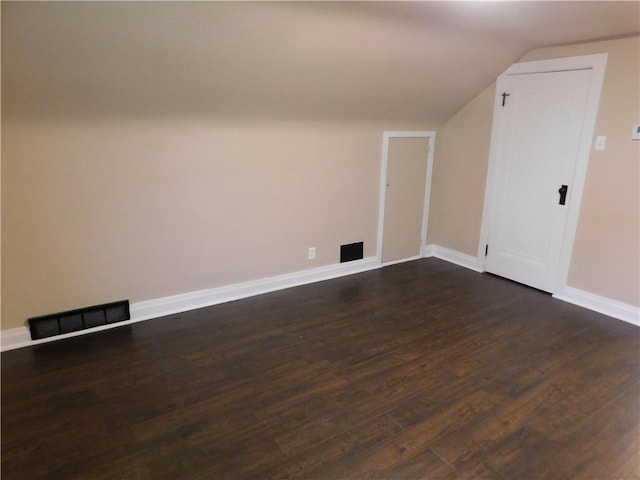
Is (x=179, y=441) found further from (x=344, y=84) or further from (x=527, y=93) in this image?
(x=527, y=93)

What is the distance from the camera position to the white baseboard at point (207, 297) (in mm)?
2752

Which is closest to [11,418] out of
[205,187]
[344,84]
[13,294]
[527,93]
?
[13,294]

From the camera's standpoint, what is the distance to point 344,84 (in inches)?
128

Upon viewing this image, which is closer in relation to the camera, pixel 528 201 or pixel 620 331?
pixel 620 331

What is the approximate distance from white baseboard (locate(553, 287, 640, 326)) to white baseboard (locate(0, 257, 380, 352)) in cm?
183

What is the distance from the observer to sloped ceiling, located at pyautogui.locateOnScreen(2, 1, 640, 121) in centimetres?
216

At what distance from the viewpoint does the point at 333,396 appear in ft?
7.60

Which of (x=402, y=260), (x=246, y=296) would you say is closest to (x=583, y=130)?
(x=402, y=260)

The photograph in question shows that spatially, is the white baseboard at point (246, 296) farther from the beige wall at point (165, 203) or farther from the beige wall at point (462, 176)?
the beige wall at point (462, 176)

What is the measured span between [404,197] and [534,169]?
1.25 meters

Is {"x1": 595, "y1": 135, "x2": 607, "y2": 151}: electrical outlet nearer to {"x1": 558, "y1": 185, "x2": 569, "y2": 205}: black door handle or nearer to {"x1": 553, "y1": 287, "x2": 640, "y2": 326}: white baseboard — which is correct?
{"x1": 558, "y1": 185, "x2": 569, "y2": 205}: black door handle

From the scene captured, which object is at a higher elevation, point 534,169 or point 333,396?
point 534,169

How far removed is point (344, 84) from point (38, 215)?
7.68ft

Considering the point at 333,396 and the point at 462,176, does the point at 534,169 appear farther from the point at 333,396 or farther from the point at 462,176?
the point at 333,396
